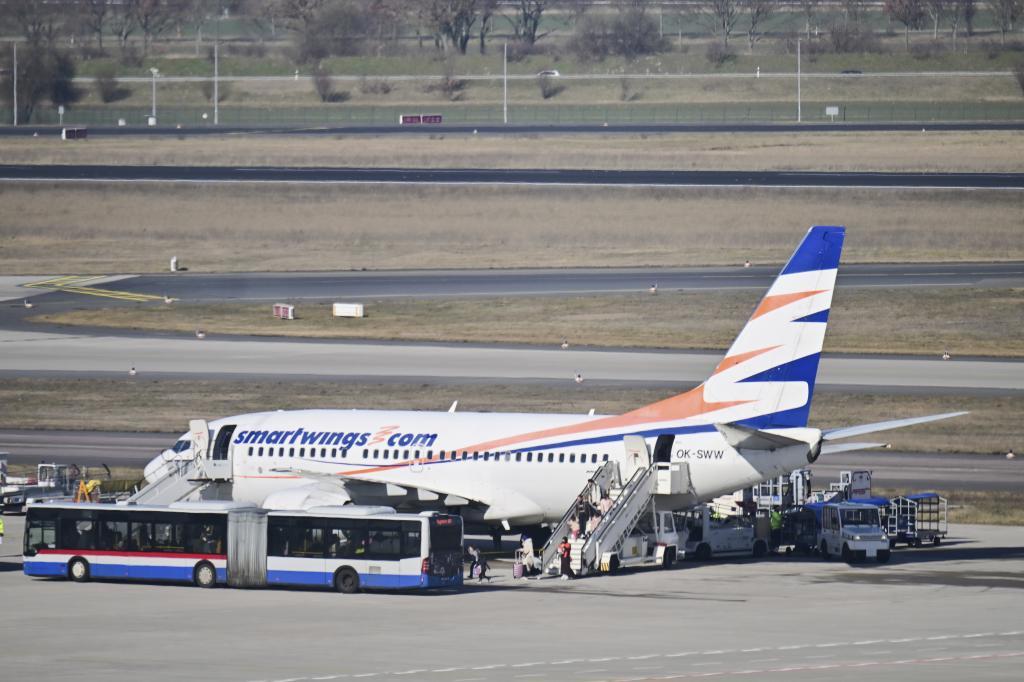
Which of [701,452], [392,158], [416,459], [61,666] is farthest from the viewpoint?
[392,158]

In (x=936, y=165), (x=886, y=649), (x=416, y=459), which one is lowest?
(x=886, y=649)

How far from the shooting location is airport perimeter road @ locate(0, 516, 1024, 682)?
121 feet

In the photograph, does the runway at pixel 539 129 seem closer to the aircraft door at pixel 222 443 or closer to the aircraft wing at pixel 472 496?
the aircraft door at pixel 222 443

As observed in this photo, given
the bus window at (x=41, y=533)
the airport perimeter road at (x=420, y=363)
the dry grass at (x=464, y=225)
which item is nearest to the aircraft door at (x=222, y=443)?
the bus window at (x=41, y=533)

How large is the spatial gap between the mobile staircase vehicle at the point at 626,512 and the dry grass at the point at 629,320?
4367cm

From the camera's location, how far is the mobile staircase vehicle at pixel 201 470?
59.7 m

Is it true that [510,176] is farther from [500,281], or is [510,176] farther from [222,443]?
[222,443]

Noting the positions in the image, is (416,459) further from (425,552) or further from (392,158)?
(392,158)

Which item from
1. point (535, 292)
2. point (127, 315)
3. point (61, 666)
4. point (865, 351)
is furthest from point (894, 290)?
Result: point (61, 666)

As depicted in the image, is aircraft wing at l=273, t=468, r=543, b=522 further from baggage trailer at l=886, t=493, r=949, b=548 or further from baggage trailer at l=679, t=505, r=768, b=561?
baggage trailer at l=886, t=493, r=949, b=548

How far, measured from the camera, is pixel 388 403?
273 feet

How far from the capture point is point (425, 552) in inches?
1949

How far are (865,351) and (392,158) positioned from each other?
2942 inches

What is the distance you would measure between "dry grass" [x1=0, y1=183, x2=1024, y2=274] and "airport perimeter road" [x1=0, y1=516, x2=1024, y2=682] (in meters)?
75.4
